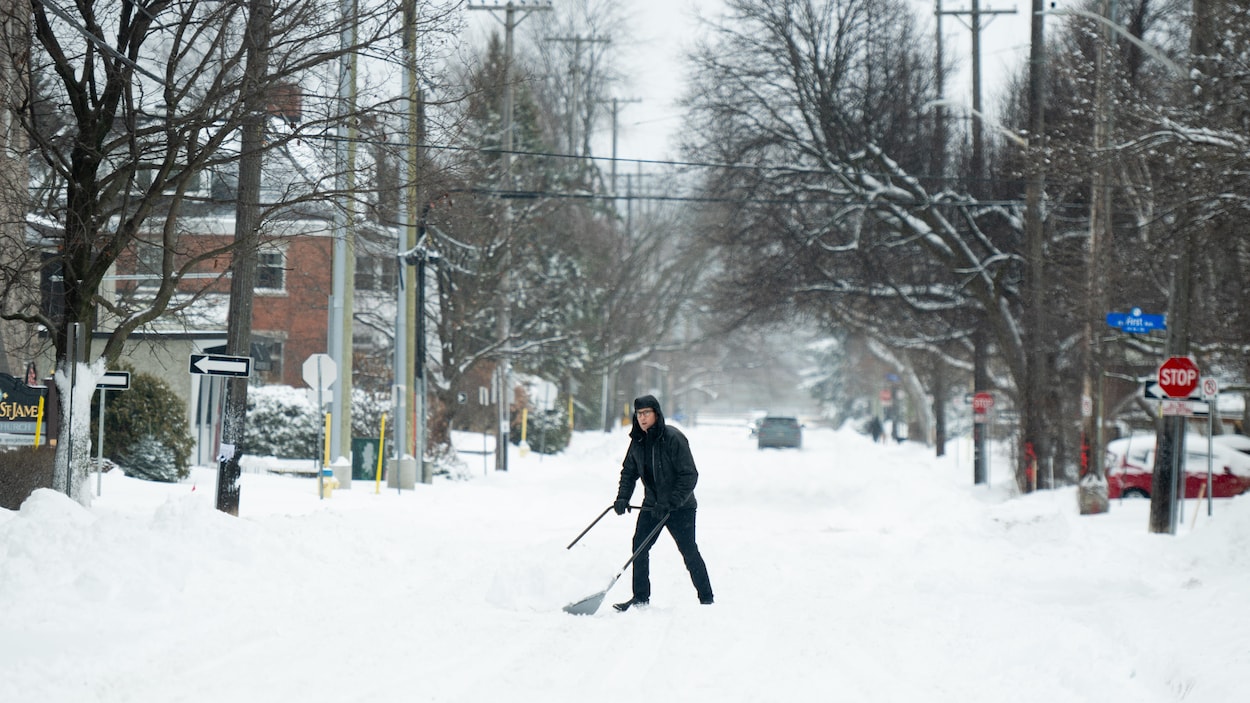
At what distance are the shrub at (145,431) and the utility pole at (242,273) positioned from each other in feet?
17.3

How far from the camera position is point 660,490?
452 inches

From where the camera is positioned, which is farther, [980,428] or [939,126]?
[980,428]

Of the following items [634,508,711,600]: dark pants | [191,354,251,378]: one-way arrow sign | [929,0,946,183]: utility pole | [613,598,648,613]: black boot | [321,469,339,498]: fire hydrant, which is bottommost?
[321,469,339,498]: fire hydrant

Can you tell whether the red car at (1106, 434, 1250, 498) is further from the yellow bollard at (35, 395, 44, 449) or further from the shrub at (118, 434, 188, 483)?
the yellow bollard at (35, 395, 44, 449)

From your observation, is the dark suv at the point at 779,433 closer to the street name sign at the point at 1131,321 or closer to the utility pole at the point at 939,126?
the utility pole at the point at 939,126

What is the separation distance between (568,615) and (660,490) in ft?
4.30

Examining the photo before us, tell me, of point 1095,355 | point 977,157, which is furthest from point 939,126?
point 1095,355

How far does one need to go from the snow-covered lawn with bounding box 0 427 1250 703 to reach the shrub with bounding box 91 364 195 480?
264cm

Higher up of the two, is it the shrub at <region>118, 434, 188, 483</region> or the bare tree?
the bare tree

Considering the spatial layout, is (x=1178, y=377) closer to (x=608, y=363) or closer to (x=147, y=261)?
(x=147, y=261)

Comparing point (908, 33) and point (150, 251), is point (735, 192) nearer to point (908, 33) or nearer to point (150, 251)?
point (908, 33)

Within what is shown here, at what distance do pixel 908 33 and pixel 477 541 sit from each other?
17.7m

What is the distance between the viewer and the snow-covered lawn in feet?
26.5

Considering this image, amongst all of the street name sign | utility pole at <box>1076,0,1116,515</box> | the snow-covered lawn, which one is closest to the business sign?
the snow-covered lawn
